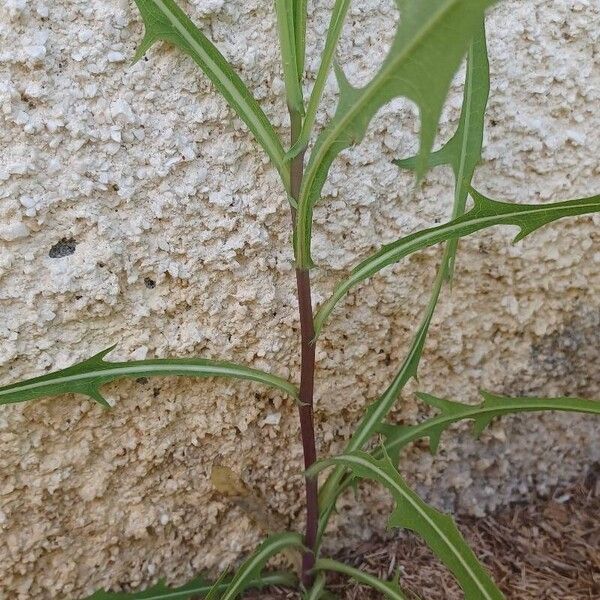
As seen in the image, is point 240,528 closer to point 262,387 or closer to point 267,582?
point 267,582

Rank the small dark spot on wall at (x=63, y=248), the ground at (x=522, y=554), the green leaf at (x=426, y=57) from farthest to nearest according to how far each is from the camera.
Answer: the ground at (x=522, y=554) → the small dark spot on wall at (x=63, y=248) → the green leaf at (x=426, y=57)

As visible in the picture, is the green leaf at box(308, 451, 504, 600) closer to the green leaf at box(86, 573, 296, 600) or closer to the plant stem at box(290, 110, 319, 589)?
the plant stem at box(290, 110, 319, 589)

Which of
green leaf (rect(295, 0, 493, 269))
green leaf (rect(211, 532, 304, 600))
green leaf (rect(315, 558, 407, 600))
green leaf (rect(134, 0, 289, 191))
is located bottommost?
green leaf (rect(211, 532, 304, 600))

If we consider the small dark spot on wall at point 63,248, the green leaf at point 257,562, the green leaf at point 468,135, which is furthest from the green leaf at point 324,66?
the green leaf at point 257,562

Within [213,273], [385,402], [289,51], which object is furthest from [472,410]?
[289,51]

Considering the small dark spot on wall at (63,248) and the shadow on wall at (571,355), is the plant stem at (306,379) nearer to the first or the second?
the small dark spot on wall at (63,248)

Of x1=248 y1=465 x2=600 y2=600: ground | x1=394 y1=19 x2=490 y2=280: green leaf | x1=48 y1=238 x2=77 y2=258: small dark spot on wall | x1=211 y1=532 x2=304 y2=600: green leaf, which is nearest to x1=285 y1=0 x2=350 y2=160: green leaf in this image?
x1=394 y1=19 x2=490 y2=280: green leaf
